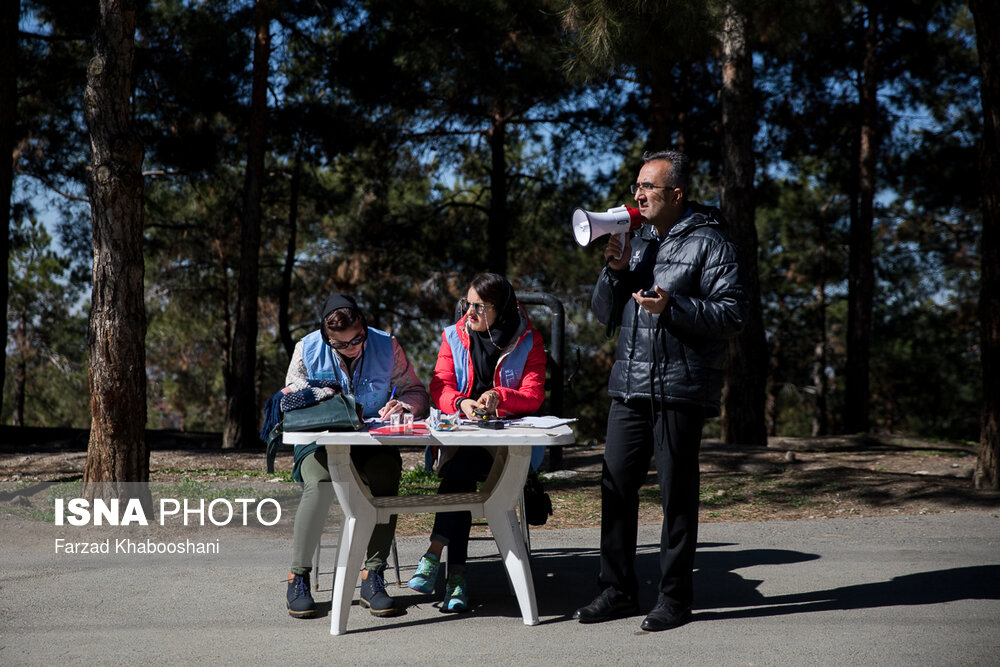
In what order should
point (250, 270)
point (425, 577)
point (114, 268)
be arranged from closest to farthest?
1. point (425, 577)
2. point (114, 268)
3. point (250, 270)

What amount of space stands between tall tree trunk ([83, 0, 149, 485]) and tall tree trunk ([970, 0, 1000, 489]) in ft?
21.3

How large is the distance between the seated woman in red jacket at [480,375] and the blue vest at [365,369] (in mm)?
244

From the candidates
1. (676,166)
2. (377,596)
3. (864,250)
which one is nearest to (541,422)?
(377,596)

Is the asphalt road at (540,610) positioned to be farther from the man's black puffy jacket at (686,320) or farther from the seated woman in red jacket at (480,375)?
the man's black puffy jacket at (686,320)

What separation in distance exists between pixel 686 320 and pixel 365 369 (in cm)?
160

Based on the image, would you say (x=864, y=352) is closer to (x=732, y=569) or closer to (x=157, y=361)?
(x=732, y=569)

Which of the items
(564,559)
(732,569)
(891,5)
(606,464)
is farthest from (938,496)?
(891,5)

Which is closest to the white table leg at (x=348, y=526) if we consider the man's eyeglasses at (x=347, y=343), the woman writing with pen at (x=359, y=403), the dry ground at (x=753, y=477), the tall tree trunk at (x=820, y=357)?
the woman writing with pen at (x=359, y=403)

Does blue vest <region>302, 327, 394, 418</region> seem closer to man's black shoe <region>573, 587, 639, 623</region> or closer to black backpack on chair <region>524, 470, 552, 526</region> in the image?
black backpack on chair <region>524, 470, 552, 526</region>

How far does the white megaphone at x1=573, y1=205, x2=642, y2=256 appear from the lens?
12.0 ft

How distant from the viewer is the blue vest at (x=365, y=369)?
4.38 metres

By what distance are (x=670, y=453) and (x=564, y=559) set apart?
1630 mm

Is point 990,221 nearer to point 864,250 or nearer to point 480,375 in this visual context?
point 480,375

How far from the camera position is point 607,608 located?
3863 mm
